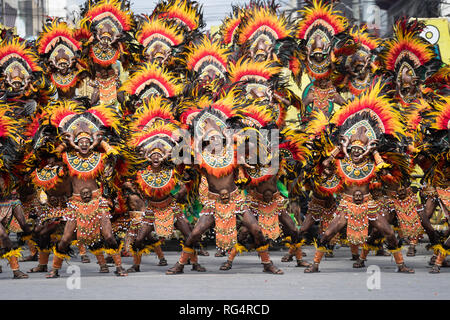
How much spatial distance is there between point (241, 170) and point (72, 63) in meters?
5.64

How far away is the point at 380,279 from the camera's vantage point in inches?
331

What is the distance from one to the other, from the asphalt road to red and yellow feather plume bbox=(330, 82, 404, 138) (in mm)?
1797

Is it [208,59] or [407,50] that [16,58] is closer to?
[208,59]

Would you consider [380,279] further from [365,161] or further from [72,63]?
[72,63]

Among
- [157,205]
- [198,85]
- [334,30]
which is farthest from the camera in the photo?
[334,30]

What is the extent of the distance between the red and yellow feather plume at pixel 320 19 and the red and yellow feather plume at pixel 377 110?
13.5 ft

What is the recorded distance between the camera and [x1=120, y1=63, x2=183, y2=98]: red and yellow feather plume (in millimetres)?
11523

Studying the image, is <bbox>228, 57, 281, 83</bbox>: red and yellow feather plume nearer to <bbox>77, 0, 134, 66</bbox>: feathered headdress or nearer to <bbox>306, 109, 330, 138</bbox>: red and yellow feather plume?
<bbox>306, 109, 330, 138</bbox>: red and yellow feather plume

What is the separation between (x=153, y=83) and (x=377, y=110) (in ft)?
12.9

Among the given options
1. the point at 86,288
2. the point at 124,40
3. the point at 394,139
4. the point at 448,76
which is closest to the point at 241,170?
the point at 394,139

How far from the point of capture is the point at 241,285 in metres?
8.16

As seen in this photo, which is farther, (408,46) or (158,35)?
(158,35)
